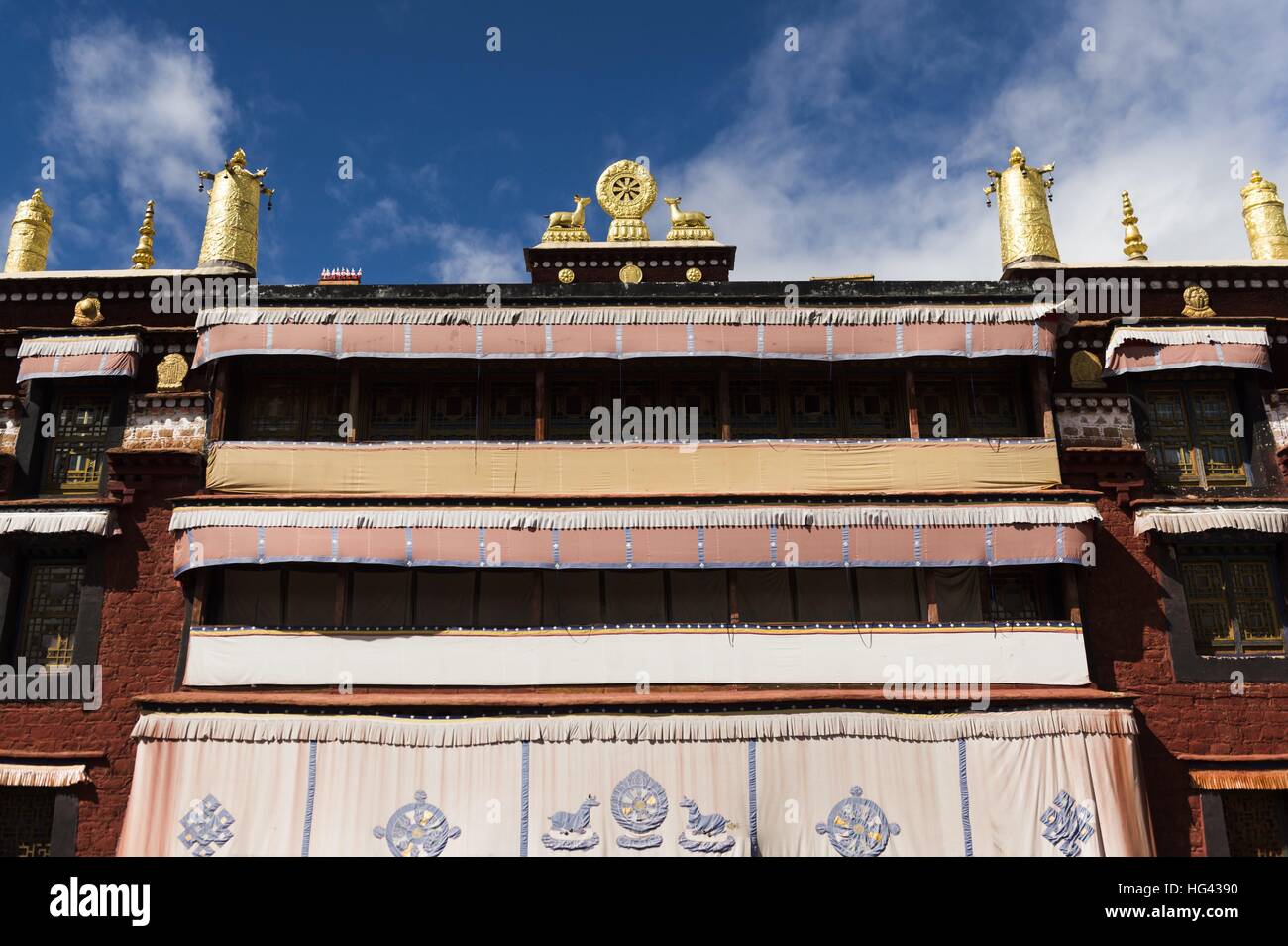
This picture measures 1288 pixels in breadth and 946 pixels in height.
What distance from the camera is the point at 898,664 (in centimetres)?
1194

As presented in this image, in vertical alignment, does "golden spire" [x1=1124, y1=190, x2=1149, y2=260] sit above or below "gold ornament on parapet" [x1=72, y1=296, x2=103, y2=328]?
above

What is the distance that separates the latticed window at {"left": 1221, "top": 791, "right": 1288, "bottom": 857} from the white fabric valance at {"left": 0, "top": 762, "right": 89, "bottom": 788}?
15.0m

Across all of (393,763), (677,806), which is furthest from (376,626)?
(677,806)

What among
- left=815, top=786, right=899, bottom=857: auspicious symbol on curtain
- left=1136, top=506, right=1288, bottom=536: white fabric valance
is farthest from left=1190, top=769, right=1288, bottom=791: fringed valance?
left=815, top=786, right=899, bottom=857: auspicious symbol on curtain

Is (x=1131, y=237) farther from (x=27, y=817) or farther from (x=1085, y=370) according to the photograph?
(x=27, y=817)

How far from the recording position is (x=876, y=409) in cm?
1382

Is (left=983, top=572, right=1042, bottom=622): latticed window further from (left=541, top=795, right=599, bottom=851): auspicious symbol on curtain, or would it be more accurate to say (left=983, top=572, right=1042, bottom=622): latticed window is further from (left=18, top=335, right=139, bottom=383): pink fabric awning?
(left=18, top=335, right=139, bottom=383): pink fabric awning

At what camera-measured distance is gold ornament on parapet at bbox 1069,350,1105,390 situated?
13.8m

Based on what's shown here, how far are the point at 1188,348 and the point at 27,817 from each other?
57.2ft

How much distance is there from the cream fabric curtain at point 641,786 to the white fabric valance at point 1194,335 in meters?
5.69

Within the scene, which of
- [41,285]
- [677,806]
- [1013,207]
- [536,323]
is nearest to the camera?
[677,806]

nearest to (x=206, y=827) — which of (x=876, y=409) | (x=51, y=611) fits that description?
(x=51, y=611)
